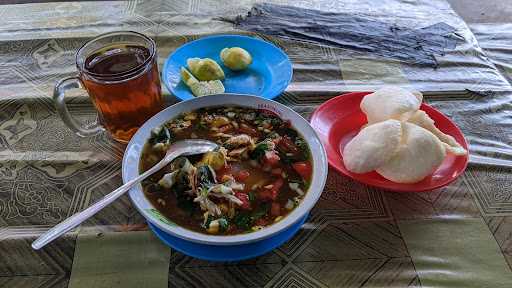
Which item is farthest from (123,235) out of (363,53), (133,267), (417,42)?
(417,42)

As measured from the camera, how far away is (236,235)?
1.87 feet

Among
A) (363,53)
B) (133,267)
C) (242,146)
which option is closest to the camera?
(133,267)

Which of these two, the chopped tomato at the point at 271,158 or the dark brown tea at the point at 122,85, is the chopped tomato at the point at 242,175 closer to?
the chopped tomato at the point at 271,158

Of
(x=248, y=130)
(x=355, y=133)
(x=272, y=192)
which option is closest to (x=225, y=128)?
(x=248, y=130)

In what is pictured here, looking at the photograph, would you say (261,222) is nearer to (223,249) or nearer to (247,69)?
(223,249)

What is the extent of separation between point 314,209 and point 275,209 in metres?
0.11

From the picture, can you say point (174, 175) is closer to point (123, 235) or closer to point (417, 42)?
point (123, 235)

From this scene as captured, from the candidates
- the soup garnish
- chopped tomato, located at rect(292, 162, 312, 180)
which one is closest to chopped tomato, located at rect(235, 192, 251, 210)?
the soup garnish

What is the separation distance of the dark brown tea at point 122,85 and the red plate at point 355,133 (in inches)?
13.4

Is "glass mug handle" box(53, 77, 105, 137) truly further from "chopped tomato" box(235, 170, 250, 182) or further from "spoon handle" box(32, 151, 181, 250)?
"chopped tomato" box(235, 170, 250, 182)

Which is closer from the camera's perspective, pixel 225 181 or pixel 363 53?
pixel 225 181

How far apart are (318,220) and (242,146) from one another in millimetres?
187

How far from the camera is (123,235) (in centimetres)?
66

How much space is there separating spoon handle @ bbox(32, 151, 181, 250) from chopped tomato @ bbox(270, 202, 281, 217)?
187 millimetres
